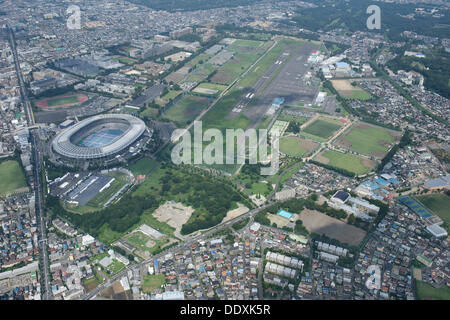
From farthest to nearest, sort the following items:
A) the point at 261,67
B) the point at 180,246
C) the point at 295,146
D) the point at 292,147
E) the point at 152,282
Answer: the point at 261,67
the point at 295,146
the point at 292,147
the point at 180,246
the point at 152,282

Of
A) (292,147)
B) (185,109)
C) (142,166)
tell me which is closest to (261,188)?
(292,147)

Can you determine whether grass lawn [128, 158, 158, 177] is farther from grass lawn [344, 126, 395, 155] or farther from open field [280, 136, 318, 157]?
grass lawn [344, 126, 395, 155]

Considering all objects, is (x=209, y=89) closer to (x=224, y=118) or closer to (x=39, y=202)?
(x=224, y=118)

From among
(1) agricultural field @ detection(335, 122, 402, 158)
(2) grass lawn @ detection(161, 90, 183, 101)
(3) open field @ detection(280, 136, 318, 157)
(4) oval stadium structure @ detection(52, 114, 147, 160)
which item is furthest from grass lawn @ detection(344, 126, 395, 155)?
(2) grass lawn @ detection(161, 90, 183, 101)

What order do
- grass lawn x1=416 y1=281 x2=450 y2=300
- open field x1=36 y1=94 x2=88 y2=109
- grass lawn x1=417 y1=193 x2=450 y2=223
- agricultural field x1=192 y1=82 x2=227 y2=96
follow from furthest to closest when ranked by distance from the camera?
agricultural field x1=192 y1=82 x2=227 y2=96, open field x1=36 y1=94 x2=88 y2=109, grass lawn x1=417 y1=193 x2=450 y2=223, grass lawn x1=416 y1=281 x2=450 y2=300

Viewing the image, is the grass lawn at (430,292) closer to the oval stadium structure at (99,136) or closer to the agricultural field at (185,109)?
Answer: the oval stadium structure at (99,136)

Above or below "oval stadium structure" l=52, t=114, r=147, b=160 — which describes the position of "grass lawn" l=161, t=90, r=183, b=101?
above

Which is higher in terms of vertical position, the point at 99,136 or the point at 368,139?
the point at 99,136
